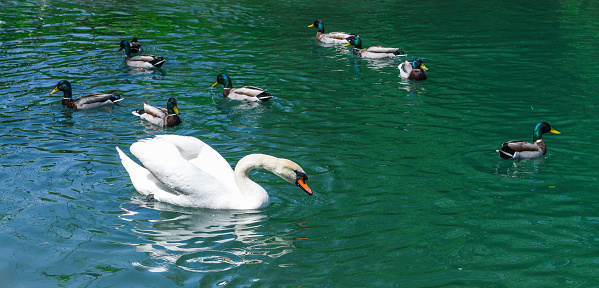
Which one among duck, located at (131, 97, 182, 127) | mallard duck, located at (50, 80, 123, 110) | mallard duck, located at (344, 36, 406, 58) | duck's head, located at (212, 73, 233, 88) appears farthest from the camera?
mallard duck, located at (344, 36, 406, 58)

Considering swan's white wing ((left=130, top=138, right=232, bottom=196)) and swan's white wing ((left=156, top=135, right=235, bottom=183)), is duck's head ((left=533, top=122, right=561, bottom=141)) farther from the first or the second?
swan's white wing ((left=130, top=138, right=232, bottom=196))

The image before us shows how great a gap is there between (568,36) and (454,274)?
20131 millimetres

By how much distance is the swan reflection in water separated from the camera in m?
8.02

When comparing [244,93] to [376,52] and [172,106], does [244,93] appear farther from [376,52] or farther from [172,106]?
[376,52]

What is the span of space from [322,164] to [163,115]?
456 cm

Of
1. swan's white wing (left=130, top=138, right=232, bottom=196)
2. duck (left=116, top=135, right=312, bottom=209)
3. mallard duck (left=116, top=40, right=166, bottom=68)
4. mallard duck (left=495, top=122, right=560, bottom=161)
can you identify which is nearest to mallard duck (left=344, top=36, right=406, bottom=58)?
mallard duck (left=116, top=40, right=166, bottom=68)

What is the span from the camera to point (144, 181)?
1009 cm

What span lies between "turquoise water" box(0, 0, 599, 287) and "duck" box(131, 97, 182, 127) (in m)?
0.22

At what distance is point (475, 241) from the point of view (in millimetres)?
8609

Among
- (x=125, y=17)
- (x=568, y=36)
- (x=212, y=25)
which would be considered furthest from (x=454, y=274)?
(x=125, y=17)

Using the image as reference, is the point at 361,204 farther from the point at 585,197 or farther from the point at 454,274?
the point at 585,197

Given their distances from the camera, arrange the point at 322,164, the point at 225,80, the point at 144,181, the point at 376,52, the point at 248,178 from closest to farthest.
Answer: the point at 248,178
the point at 144,181
the point at 322,164
the point at 225,80
the point at 376,52

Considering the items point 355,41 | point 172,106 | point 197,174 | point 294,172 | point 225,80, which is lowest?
point 172,106

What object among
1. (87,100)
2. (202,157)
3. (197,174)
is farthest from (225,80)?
(197,174)
